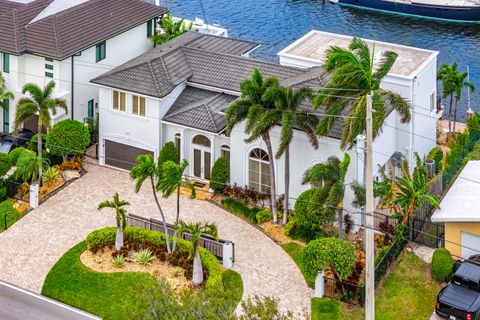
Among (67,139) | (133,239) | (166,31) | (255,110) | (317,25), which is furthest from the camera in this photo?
(317,25)

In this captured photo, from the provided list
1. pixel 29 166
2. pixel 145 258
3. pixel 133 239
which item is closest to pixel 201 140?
pixel 133 239

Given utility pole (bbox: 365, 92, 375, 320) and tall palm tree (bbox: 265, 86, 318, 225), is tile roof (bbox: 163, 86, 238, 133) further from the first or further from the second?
utility pole (bbox: 365, 92, 375, 320)

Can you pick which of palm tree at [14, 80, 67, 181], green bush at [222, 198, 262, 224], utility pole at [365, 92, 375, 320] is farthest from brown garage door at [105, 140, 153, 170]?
utility pole at [365, 92, 375, 320]

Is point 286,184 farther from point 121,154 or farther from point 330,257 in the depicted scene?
point 121,154

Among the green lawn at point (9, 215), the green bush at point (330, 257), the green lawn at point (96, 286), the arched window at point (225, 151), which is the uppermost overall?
the arched window at point (225, 151)

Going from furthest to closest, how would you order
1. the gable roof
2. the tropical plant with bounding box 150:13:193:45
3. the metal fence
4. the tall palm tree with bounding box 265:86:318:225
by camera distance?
1. the tropical plant with bounding box 150:13:193:45
2. the gable roof
3. the tall palm tree with bounding box 265:86:318:225
4. the metal fence

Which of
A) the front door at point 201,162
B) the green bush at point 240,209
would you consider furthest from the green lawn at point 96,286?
the front door at point 201,162

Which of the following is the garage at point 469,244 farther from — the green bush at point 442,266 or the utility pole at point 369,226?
the utility pole at point 369,226
